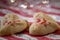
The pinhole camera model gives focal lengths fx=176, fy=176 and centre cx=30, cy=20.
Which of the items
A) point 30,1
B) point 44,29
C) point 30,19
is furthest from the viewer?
point 30,1

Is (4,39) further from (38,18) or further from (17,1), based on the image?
(17,1)

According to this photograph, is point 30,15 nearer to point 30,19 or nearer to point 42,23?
point 30,19

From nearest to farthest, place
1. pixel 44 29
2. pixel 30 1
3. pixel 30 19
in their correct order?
pixel 44 29 → pixel 30 19 → pixel 30 1

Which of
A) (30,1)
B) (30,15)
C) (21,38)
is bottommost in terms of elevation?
(21,38)

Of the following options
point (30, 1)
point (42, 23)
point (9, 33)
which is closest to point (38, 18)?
point (42, 23)

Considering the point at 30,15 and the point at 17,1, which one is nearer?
the point at 30,15

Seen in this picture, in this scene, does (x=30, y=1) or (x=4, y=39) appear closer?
(x=4, y=39)

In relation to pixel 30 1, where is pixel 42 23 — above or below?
below

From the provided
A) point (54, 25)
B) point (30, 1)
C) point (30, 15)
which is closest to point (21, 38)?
point (54, 25)

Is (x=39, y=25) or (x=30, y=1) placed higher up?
(x=30, y=1)
